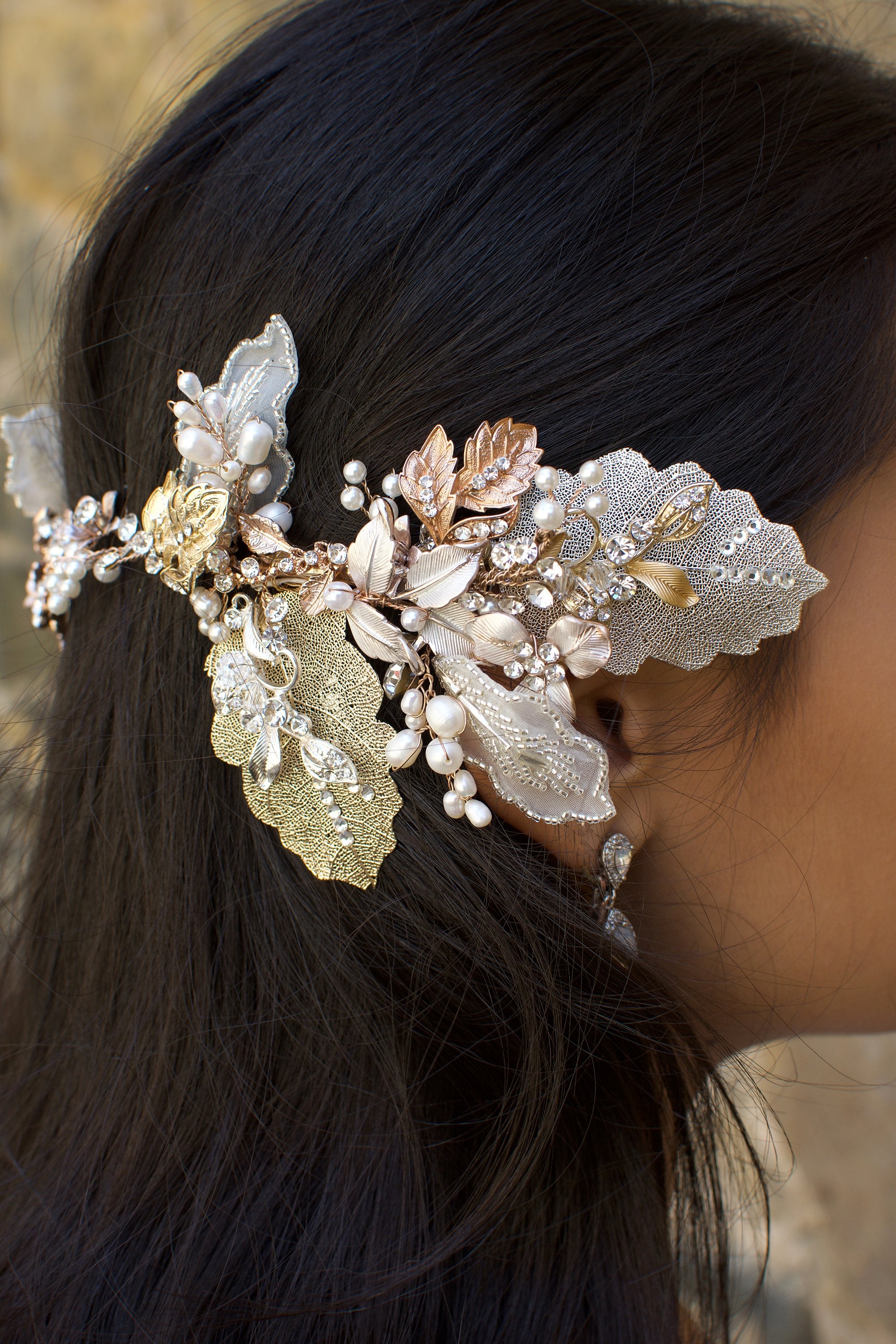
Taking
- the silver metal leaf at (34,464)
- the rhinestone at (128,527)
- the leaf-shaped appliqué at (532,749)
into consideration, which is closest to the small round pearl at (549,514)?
the leaf-shaped appliqué at (532,749)

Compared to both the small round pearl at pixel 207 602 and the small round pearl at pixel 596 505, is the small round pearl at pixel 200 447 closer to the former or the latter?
the small round pearl at pixel 207 602

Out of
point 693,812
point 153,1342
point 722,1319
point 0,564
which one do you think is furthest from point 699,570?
point 0,564

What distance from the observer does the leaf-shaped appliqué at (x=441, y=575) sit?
57 centimetres

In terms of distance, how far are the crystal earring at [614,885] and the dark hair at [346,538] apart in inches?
1.0

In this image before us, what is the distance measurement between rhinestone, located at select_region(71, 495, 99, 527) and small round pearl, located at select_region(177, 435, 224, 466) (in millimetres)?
187

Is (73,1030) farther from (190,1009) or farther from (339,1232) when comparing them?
(339,1232)

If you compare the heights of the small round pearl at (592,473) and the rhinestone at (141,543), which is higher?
the rhinestone at (141,543)

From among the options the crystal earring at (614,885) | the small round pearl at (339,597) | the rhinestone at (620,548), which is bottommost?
the crystal earring at (614,885)

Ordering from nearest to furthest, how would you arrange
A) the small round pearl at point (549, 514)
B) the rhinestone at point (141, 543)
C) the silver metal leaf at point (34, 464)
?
the small round pearl at point (549, 514) < the rhinestone at point (141, 543) < the silver metal leaf at point (34, 464)

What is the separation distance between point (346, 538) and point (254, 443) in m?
0.09

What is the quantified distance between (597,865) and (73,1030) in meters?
0.58

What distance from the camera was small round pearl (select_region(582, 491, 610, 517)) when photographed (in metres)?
0.55

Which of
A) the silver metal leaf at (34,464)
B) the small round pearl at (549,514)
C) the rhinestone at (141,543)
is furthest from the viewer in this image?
the silver metal leaf at (34,464)

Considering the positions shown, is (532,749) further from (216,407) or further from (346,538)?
(216,407)
